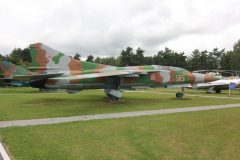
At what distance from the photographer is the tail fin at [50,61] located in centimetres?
2095

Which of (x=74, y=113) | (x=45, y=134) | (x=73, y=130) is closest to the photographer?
(x=45, y=134)

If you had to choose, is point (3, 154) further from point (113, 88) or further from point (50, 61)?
point (50, 61)

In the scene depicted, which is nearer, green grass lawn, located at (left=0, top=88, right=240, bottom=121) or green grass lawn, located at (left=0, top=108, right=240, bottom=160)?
green grass lawn, located at (left=0, top=108, right=240, bottom=160)

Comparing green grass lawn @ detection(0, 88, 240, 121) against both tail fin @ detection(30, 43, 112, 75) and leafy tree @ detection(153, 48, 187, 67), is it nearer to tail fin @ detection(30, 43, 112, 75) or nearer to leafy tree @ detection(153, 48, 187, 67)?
tail fin @ detection(30, 43, 112, 75)

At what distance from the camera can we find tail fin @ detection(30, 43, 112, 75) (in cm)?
2095

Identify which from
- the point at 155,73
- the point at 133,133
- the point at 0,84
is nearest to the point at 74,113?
the point at 133,133

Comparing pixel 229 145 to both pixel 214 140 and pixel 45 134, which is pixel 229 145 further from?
pixel 45 134

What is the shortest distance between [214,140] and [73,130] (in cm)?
464

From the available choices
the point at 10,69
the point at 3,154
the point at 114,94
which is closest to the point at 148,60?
the point at 10,69

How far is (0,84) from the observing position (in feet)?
164

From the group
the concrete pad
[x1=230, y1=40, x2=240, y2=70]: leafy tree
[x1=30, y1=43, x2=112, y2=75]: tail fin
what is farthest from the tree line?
the concrete pad

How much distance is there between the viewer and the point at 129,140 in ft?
A: 28.7

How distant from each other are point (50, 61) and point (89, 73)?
9.58 feet

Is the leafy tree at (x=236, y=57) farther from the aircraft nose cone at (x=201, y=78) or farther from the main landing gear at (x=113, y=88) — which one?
the main landing gear at (x=113, y=88)
